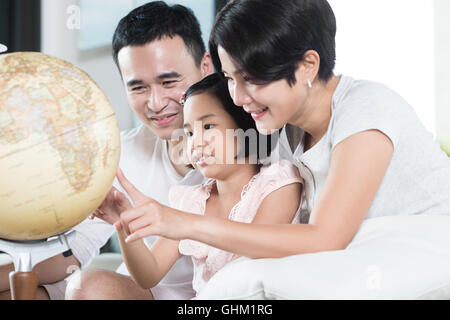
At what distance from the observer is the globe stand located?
1.08 metres

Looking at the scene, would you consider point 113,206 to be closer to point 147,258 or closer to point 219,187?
point 147,258

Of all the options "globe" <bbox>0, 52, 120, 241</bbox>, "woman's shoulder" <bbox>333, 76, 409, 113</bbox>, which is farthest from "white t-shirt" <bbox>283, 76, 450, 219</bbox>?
"globe" <bbox>0, 52, 120, 241</bbox>

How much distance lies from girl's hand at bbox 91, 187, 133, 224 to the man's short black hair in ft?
2.43

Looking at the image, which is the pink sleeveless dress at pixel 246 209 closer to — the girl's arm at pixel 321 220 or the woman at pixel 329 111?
the woman at pixel 329 111

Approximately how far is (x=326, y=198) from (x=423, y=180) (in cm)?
31

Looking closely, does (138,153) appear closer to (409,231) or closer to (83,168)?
(83,168)

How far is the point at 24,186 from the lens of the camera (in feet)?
3.11

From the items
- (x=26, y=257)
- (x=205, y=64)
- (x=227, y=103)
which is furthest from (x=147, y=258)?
(x=205, y=64)

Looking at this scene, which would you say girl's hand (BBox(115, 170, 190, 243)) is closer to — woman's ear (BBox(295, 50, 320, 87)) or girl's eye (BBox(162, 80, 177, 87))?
woman's ear (BBox(295, 50, 320, 87))

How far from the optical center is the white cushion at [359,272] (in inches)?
37.9

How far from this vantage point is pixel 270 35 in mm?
1166

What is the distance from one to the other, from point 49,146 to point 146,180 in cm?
94
